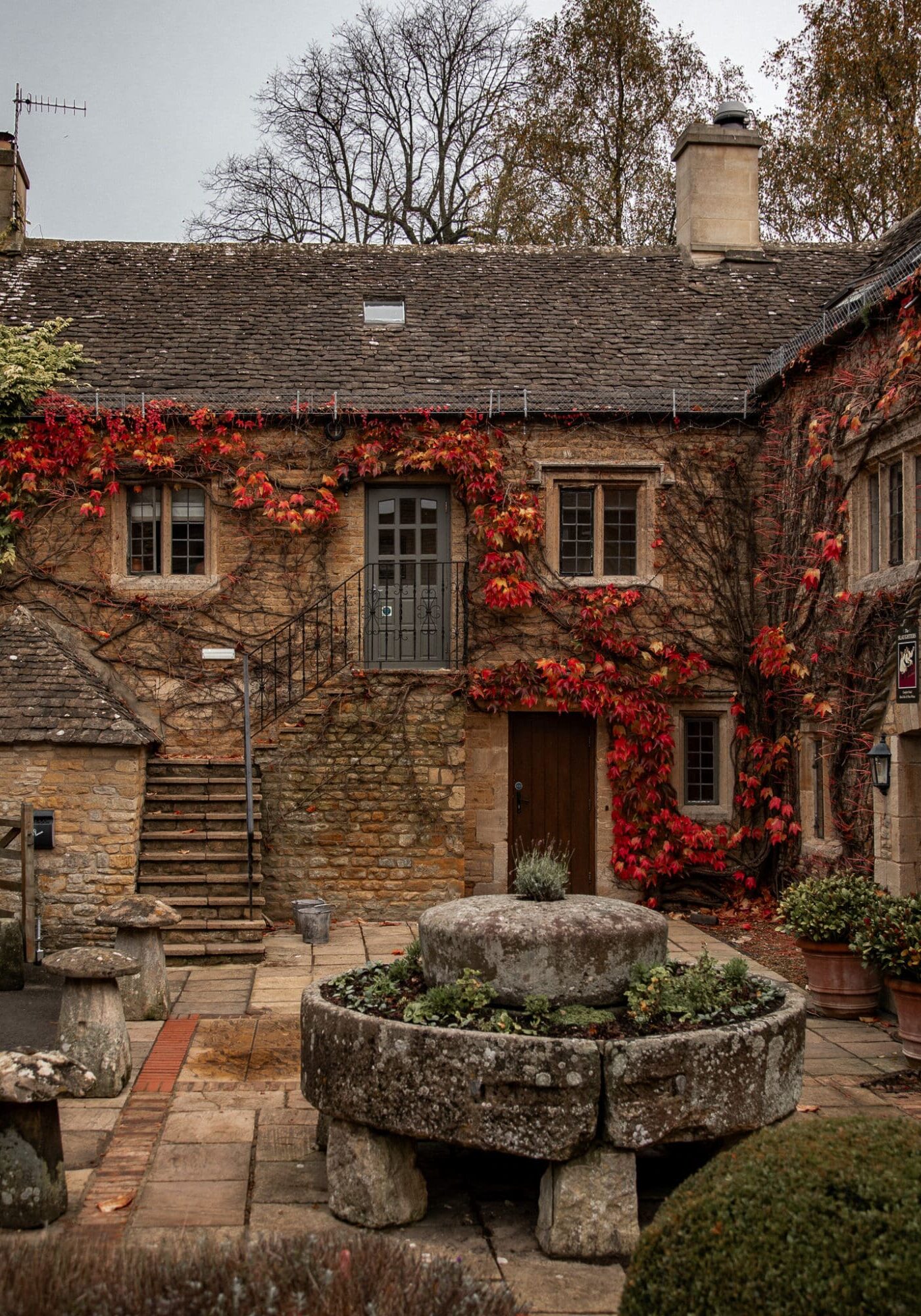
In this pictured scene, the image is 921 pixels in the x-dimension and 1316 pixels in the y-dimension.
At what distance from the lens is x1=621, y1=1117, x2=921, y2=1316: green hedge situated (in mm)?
3471

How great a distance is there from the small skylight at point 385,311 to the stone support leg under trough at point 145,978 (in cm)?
902

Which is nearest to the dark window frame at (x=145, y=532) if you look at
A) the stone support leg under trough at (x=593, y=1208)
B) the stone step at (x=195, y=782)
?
the stone step at (x=195, y=782)

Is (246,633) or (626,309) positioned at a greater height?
(626,309)

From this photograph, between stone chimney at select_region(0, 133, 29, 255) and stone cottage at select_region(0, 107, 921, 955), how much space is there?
1306 mm

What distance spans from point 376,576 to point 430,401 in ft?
6.85

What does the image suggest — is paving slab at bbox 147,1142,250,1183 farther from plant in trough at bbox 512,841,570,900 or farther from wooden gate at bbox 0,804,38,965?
wooden gate at bbox 0,804,38,965

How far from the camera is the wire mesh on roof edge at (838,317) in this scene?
11.0 meters

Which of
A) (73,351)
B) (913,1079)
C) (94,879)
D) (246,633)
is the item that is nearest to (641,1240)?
(913,1079)

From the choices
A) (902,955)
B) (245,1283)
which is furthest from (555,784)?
(245,1283)

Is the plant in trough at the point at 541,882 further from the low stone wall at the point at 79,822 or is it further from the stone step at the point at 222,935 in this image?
the low stone wall at the point at 79,822

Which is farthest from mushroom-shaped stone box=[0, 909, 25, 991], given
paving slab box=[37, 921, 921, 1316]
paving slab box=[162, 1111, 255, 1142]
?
paving slab box=[162, 1111, 255, 1142]

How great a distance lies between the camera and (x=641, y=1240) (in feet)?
12.9

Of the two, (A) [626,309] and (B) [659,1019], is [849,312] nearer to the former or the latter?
(A) [626,309]

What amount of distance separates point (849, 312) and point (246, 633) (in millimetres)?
7196
